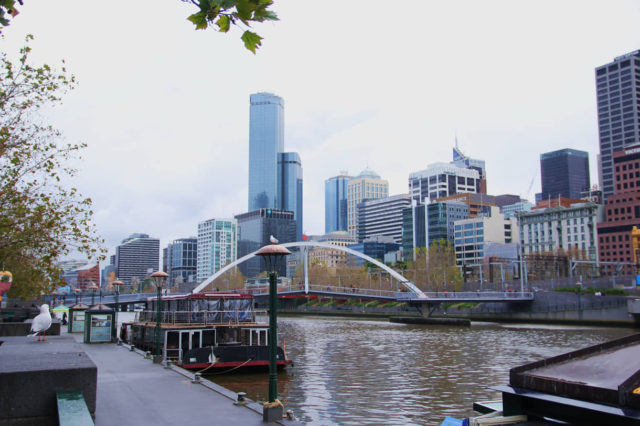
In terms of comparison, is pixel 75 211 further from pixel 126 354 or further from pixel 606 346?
pixel 606 346

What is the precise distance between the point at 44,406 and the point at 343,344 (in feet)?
114

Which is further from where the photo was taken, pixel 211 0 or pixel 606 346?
pixel 606 346

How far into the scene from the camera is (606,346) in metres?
8.23

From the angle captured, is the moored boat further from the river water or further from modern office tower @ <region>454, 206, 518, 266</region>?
modern office tower @ <region>454, 206, 518, 266</region>

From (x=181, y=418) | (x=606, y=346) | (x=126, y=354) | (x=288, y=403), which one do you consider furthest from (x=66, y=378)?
(x=126, y=354)

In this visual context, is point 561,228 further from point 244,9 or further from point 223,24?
point 244,9

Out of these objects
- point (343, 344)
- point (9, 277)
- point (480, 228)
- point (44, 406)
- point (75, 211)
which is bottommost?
point (343, 344)

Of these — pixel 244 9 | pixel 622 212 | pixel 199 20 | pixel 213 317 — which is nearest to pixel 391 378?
pixel 213 317

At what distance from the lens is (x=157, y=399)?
13.3 meters

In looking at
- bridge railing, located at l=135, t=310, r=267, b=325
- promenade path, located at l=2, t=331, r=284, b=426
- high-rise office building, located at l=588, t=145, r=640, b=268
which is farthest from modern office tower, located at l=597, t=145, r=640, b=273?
promenade path, located at l=2, t=331, r=284, b=426

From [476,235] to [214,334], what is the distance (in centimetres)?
14126

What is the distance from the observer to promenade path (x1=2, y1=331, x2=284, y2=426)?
439 inches

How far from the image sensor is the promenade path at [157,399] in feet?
36.6

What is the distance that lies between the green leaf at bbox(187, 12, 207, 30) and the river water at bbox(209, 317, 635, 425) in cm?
1205
